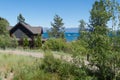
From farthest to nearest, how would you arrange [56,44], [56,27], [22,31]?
1. [56,27]
2. [22,31]
3. [56,44]

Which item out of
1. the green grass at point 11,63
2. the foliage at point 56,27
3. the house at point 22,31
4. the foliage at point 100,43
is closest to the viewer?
the green grass at point 11,63

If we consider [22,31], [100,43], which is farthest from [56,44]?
[100,43]

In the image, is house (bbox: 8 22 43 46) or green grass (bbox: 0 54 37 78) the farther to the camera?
house (bbox: 8 22 43 46)

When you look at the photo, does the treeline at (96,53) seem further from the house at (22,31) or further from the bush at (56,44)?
the house at (22,31)

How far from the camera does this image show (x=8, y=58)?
19312 mm

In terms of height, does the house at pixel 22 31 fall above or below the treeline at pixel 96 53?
above

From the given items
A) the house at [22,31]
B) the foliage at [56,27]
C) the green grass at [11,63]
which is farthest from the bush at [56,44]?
the foliage at [56,27]

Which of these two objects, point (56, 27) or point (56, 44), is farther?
point (56, 27)

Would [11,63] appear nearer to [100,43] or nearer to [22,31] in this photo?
[100,43]

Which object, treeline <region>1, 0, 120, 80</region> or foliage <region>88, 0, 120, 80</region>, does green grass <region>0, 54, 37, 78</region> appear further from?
foliage <region>88, 0, 120, 80</region>

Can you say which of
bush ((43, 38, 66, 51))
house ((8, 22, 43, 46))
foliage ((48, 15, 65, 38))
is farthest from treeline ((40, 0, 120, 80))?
foliage ((48, 15, 65, 38))

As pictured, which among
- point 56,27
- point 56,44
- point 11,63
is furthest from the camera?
point 56,27

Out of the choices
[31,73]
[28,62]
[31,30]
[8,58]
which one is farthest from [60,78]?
[31,30]

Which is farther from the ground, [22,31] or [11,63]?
[22,31]
